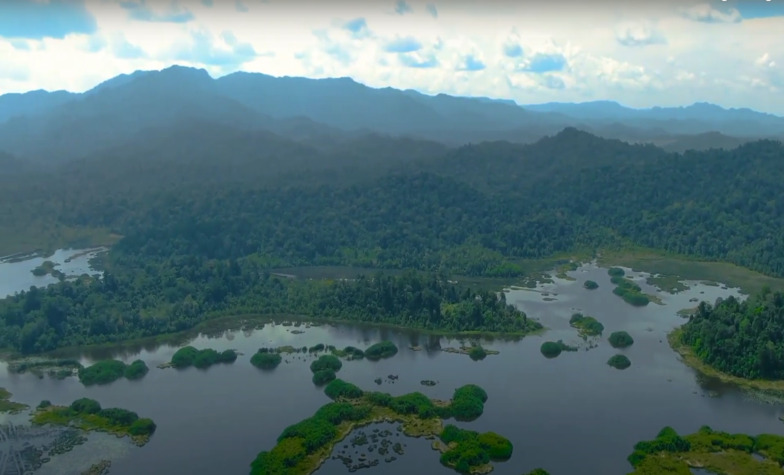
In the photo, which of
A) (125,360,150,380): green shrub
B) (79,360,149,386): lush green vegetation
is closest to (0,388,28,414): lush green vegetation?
(79,360,149,386): lush green vegetation

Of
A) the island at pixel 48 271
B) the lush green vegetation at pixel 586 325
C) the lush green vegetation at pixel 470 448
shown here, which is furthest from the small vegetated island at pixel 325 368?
the island at pixel 48 271

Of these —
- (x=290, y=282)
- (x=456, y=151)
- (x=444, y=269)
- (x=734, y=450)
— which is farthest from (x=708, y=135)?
(x=734, y=450)

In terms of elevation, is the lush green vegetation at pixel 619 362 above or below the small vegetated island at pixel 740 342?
below

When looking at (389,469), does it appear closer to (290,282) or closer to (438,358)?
(438,358)

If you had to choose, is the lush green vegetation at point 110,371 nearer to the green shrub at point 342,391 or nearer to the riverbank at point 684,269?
the green shrub at point 342,391

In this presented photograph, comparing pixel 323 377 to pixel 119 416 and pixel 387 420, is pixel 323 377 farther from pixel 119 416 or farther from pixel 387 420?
pixel 119 416

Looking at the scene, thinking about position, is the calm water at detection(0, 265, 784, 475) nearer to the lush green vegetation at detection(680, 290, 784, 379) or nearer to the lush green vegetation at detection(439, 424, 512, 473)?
the lush green vegetation at detection(439, 424, 512, 473)
